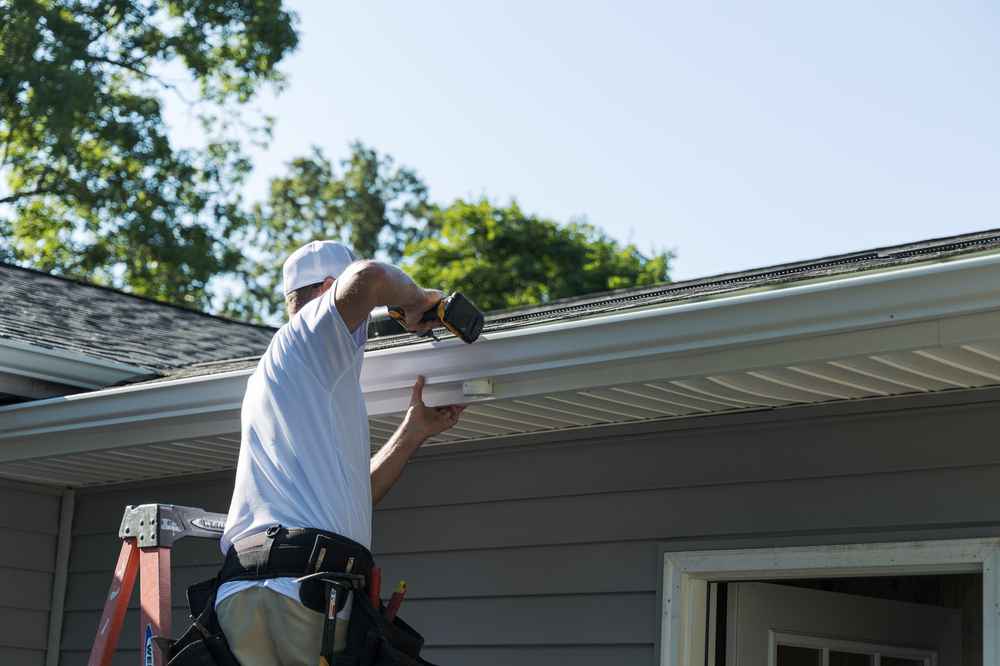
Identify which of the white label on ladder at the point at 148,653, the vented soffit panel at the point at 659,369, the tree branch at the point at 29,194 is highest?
the tree branch at the point at 29,194

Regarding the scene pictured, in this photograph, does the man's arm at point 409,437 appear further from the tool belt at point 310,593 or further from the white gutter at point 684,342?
the tool belt at point 310,593

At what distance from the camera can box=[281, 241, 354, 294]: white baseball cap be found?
12.7 ft

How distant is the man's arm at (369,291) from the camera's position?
11.4 ft

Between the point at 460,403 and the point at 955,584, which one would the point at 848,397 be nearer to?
the point at 460,403

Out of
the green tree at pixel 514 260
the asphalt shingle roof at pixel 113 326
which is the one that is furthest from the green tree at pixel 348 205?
the asphalt shingle roof at pixel 113 326

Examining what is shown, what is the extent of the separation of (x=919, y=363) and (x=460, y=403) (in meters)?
1.33

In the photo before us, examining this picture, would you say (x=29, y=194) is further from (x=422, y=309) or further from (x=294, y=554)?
(x=294, y=554)

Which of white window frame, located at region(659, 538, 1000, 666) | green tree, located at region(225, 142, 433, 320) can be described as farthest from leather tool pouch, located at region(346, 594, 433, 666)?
green tree, located at region(225, 142, 433, 320)

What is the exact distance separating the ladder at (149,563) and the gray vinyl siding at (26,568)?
2.41 m

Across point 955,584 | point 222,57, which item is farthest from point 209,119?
point 955,584

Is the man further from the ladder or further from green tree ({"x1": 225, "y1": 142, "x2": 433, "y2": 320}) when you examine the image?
green tree ({"x1": 225, "y1": 142, "x2": 433, "y2": 320})

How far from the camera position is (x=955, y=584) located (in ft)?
21.3

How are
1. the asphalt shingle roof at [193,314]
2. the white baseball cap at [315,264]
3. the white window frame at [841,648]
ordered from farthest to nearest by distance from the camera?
1. the white window frame at [841,648]
2. the asphalt shingle roof at [193,314]
3. the white baseball cap at [315,264]

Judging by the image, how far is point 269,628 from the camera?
351 cm
